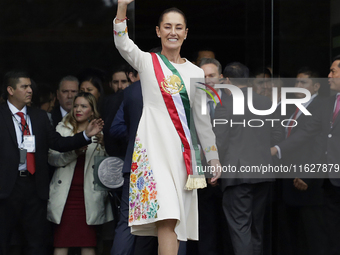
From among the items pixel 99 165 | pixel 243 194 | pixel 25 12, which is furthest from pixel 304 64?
pixel 25 12

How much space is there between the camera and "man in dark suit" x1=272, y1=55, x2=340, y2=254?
486 cm

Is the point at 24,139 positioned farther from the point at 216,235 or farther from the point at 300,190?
the point at 300,190

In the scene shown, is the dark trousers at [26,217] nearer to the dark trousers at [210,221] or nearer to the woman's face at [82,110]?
the woman's face at [82,110]

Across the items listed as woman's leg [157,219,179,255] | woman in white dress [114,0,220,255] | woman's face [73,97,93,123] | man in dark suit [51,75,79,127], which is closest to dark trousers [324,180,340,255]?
woman in white dress [114,0,220,255]

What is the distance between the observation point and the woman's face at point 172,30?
12.2 ft

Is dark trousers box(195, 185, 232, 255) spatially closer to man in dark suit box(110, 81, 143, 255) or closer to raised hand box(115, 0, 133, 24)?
man in dark suit box(110, 81, 143, 255)

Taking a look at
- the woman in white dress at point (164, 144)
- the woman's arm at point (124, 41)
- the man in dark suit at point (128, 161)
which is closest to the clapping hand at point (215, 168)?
the woman in white dress at point (164, 144)

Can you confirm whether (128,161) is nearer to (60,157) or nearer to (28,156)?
(60,157)

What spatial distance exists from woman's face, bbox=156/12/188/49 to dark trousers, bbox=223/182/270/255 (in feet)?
5.25

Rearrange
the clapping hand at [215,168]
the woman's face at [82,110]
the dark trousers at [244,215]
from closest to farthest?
1. the clapping hand at [215,168]
2. the dark trousers at [244,215]
3. the woman's face at [82,110]

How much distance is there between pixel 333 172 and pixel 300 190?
14.1 inches

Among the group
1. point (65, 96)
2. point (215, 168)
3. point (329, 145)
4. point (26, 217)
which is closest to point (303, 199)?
point (329, 145)

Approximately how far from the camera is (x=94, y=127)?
4.80 m

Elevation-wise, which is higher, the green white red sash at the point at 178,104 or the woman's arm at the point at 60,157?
the green white red sash at the point at 178,104
